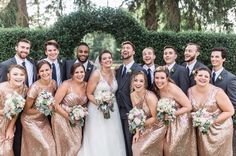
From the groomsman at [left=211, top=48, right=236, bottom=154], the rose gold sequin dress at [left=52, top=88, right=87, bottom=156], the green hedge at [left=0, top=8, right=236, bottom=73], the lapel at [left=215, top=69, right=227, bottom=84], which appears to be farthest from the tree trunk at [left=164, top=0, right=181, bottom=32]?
the rose gold sequin dress at [left=52, top=88, right=87, bottom=156]

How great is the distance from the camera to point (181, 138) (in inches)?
226

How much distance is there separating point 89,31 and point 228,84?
14.8ft

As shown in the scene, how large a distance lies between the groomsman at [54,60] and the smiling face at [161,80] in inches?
76.1

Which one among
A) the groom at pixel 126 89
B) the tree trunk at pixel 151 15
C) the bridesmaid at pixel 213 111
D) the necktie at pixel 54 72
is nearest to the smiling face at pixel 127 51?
the groom at pixel 126 89

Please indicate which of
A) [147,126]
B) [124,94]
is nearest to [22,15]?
[124,94]

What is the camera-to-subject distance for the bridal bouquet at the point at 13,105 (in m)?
5.50

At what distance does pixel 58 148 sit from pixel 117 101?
135 centimetres

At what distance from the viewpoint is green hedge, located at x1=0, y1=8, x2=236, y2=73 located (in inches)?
369

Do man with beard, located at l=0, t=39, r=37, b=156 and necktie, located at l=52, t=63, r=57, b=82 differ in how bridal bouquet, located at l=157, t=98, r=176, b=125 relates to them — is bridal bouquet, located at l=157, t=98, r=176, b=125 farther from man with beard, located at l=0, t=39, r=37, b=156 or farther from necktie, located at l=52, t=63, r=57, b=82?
man with beard, located at l=0, t=39, r=37, b=156

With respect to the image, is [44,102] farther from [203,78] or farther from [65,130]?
[203,78]

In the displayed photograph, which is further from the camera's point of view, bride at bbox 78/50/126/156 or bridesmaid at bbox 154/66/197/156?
bride at bbox 78/50/126/156

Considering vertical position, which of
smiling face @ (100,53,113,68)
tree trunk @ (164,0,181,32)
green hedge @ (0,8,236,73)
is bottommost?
smiling face @ (100,53,113,68)

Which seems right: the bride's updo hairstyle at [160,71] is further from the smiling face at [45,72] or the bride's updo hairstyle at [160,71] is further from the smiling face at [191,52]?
the smiling face at [45,72]

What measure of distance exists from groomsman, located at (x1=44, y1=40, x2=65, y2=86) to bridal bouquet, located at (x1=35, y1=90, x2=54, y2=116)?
981 mm
